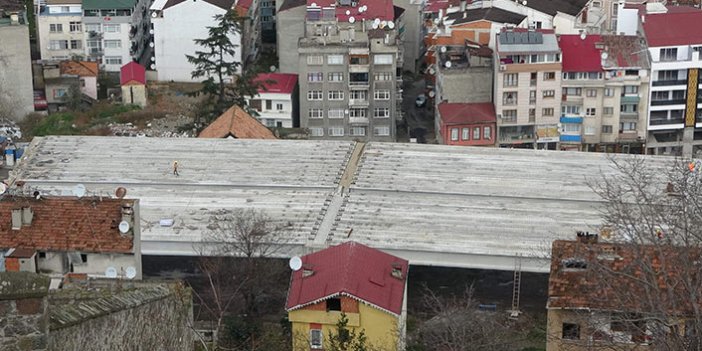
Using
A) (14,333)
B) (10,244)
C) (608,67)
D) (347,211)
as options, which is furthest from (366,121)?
(14,333)

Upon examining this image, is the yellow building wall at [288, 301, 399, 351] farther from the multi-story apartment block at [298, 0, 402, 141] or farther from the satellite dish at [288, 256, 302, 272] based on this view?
the multi-story apartment block at [298, 0, 402, 141]

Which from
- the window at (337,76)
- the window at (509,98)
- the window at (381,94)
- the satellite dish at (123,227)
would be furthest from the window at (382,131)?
the satellite dish at (123,227)

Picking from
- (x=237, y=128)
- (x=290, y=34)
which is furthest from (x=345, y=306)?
(x=290, y=34)

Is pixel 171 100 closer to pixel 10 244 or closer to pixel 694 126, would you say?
pixel 694 126

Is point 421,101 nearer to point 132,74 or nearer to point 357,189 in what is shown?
point 132,74

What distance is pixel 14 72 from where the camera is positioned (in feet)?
140

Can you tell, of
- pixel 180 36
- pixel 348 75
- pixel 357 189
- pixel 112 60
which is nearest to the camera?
pixel 357 189

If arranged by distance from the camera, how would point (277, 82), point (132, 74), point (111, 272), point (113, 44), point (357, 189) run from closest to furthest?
point (111, 272), point (357, 189), point (277, 82), point (132, 74), point (113, 44)

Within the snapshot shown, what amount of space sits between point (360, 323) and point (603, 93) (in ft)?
70.4

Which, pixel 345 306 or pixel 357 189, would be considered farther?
pixel 357 189

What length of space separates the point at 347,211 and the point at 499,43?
44.4 ft

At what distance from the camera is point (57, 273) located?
20.3 m

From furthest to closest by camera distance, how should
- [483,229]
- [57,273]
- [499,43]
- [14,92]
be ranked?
1. [14,92]
2. [499,43]
3. [483,229]
4. [57,273]

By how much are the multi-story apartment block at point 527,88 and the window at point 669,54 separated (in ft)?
9.96
